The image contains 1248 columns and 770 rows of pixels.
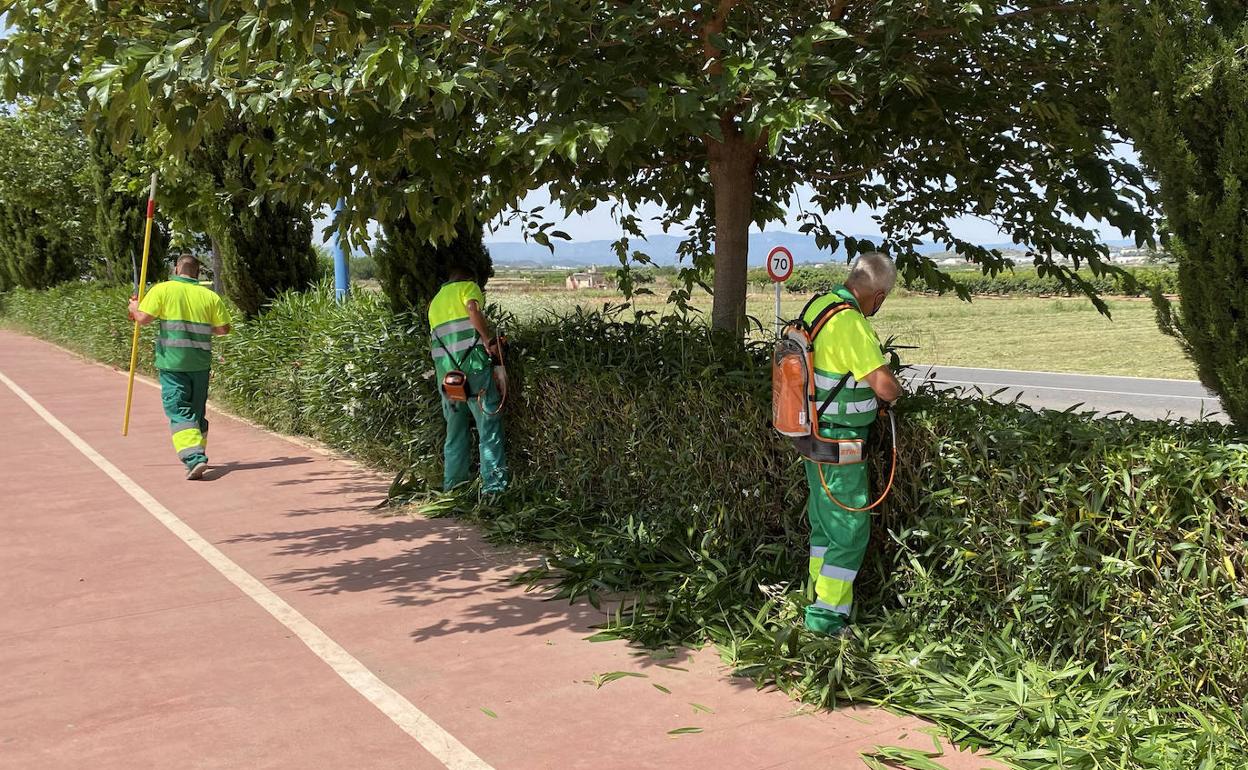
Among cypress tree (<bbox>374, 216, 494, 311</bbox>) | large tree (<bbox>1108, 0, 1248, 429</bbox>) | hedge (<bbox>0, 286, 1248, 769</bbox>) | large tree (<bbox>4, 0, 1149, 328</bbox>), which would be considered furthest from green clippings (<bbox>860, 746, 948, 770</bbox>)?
cypress tree (<bbox>374, 216, 494, 311</bbox>)

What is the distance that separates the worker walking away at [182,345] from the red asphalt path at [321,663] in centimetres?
143

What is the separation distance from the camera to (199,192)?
28.2 feet

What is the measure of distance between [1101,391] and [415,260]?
13876 mm

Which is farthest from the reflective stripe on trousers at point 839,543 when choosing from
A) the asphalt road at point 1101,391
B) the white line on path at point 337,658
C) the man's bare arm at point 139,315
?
the asphalt road at point 1101,391

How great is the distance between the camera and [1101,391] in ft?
64.4

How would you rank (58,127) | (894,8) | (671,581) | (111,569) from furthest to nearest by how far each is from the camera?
(58,127)
(111,569)
(671,581)
(894,8)

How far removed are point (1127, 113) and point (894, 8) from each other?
61.6 inches

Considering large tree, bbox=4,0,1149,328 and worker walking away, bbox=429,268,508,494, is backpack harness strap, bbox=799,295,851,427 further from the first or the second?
worker walking away, bbox=429,268,508,494

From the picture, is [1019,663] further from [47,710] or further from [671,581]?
[47,710]

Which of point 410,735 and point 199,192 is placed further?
point 199,192

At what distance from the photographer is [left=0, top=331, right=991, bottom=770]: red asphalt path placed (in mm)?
4332

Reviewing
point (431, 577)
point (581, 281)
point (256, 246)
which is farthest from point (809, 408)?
point (581, 281)

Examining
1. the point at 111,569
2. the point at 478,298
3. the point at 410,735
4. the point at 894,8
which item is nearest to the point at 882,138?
the point at 894,8

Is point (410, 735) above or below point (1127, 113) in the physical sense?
below
